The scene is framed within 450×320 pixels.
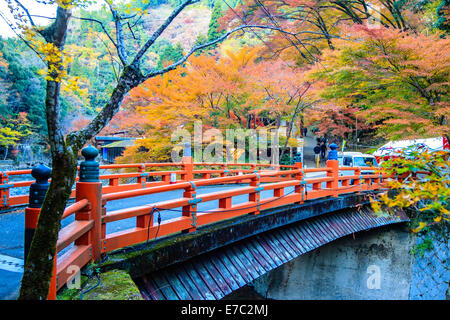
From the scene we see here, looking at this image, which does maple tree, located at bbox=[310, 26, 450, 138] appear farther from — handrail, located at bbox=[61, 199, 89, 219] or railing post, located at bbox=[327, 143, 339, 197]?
handrail, located at bbox=[61, 199, 89, 219]

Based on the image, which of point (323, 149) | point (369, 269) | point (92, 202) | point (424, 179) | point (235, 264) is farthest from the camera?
point (323, 149)

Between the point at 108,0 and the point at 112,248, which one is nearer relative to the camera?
the point at 108,0

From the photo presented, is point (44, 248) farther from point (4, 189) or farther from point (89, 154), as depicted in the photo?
point (4, 189)

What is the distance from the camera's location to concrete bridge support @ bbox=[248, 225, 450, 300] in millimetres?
8516

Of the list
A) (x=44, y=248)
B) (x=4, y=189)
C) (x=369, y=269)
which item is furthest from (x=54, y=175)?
(x=369, y=269)

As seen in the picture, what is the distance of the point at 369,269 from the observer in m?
9.04

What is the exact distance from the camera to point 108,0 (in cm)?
317

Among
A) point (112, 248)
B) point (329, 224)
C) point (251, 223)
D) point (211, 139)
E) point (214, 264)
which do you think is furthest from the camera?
point (211, 139)

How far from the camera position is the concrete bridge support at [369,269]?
335 inches

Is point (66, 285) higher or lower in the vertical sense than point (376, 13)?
lower

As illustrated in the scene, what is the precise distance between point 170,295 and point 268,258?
217 cm

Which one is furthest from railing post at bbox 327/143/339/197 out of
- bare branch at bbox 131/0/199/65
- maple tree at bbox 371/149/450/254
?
bare branch at bbox 131/0/199/65
